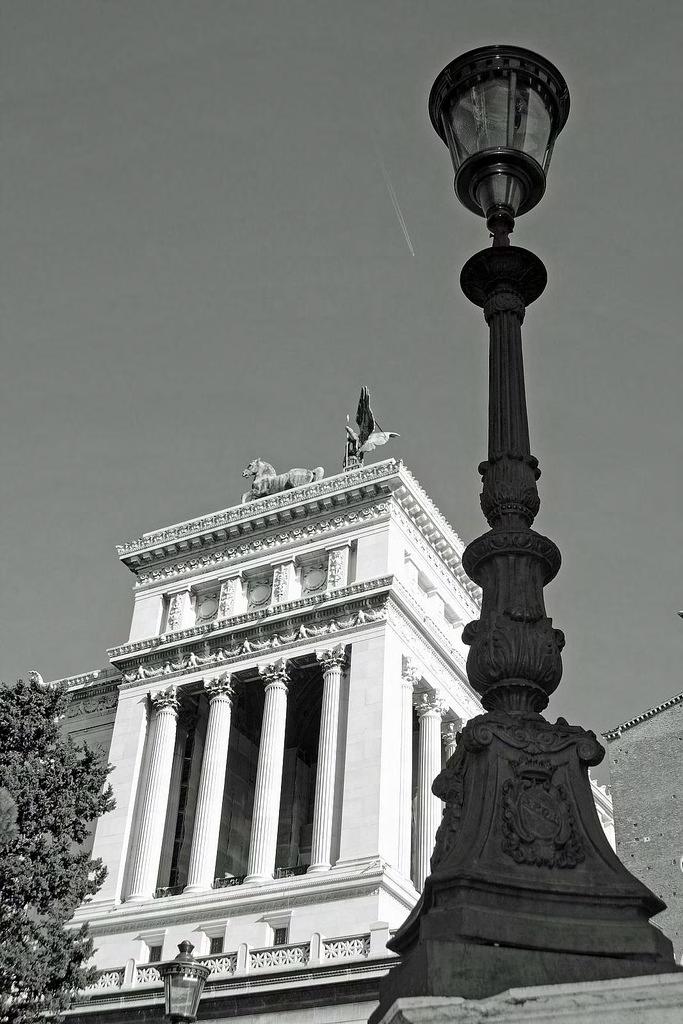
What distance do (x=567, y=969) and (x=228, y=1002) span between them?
86.0 ft

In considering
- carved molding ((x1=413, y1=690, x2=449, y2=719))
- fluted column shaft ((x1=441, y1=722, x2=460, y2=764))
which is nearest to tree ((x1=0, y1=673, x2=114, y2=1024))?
carved molding ((x1=413, y1=690, x2=449, y2=719))

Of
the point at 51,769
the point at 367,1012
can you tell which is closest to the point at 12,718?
the point at 51,769

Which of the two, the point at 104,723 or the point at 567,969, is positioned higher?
the point at 104,723

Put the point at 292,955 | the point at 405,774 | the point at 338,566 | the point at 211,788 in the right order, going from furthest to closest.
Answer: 1. the point at 338,566
2. the point at 211,788
3. the point at 405,774
4. the point at 292,955

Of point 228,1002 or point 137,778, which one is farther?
point 137,778

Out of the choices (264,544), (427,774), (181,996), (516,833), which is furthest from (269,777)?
(516,833)

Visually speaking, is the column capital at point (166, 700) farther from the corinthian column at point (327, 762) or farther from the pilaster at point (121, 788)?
the corinthian column at point (327, 762)

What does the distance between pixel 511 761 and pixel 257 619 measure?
111 feet

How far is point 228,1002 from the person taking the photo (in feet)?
95.8

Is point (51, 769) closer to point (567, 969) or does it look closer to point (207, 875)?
point (207, 875)

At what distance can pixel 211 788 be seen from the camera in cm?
3775

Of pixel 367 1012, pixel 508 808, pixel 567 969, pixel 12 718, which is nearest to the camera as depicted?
pixel 567 969

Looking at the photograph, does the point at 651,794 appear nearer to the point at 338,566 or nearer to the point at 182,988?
the point at 338,566

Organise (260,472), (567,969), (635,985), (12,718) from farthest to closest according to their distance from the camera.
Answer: (260,472) → (12,718) → (567,969) → (635,985)
